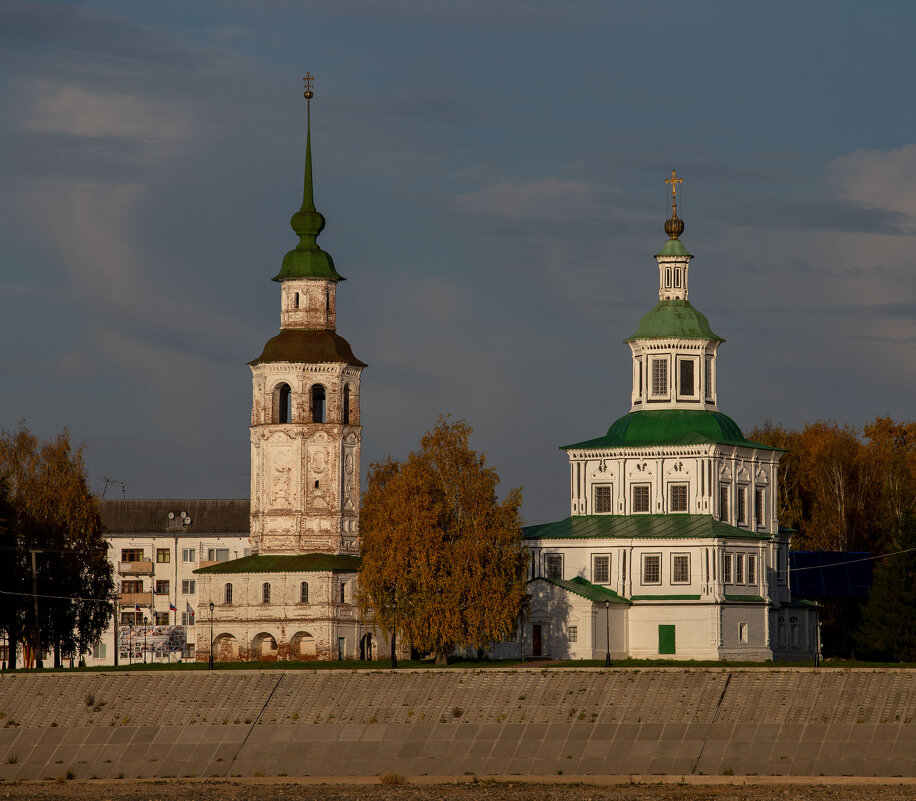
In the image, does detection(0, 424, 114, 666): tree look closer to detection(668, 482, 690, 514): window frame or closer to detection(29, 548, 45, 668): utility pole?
detection(29, 548, 45, 668): utility pole

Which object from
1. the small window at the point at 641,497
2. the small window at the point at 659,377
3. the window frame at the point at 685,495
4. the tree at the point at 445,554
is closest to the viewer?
the tree at the point at 445,554

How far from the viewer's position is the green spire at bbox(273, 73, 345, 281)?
104 meters

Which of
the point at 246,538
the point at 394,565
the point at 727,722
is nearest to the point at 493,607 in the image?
the point at 394,565

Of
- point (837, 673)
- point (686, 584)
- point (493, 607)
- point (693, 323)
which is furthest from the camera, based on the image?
point (693, 323)

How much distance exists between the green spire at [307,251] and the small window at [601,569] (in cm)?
1838

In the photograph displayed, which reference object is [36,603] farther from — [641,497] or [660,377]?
[660,377]

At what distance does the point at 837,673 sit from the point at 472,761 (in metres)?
13.1

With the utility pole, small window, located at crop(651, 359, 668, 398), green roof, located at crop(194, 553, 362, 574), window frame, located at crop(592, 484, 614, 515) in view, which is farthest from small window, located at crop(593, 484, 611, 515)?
the utility pole

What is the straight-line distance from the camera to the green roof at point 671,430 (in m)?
Result: 102

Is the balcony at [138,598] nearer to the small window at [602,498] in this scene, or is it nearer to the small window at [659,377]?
the small window at [602,498]

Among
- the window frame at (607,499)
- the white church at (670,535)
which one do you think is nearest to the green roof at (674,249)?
the white church at (670,535)

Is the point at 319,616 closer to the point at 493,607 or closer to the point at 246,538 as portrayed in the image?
the point at 493,607

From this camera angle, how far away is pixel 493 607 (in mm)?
89312

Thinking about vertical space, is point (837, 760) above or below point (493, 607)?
below
